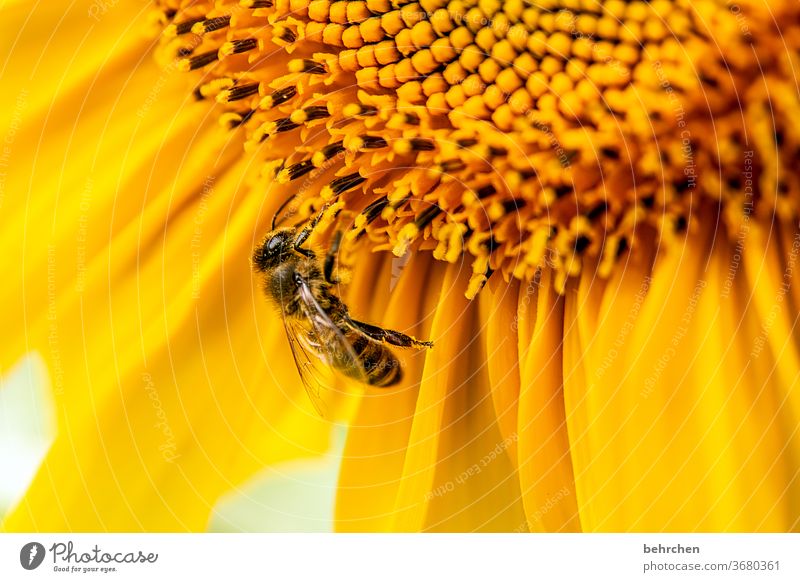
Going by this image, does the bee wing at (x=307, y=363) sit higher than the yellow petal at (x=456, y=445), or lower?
higher

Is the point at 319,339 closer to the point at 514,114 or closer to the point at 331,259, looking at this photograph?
the point at 331,259

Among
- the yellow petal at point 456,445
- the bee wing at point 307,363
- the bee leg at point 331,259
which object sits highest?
the bee leg at point 331,259

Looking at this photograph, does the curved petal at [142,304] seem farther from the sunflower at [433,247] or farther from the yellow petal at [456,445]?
the yellow petal at [456,445]

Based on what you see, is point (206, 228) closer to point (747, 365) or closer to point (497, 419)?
point (497, 419)

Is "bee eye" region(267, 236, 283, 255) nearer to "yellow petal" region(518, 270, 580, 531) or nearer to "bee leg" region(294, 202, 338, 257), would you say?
"bee leg" region(294, 202, 338, 257)

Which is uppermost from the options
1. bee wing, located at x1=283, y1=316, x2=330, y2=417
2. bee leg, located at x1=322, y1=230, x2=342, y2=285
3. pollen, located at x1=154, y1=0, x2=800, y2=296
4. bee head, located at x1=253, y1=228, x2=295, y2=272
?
pollen, located at x1=154, y1=0, x2=800, y2=296

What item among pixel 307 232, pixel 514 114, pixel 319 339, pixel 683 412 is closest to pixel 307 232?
pixel 307 232
